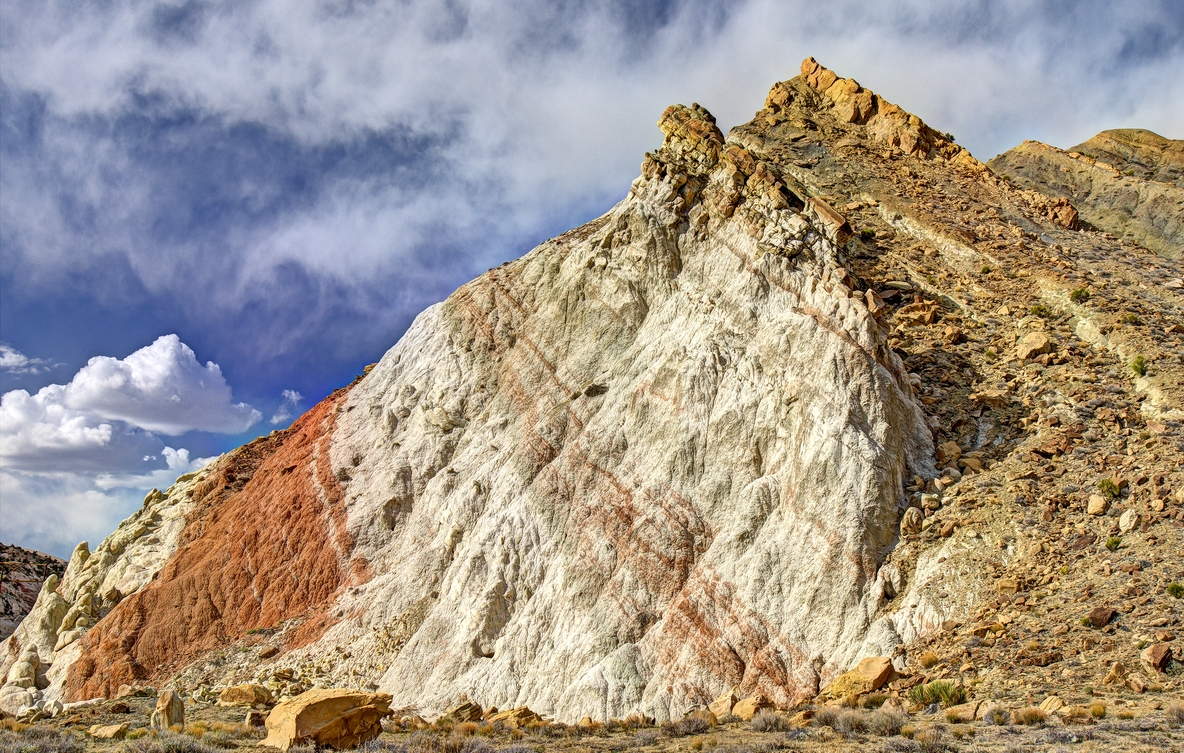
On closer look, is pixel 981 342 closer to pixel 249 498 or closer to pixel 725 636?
pixel 725 636

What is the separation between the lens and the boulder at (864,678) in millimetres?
17125

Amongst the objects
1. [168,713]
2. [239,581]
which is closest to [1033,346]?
[168,713]

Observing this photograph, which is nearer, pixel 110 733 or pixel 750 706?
pixel 110 733

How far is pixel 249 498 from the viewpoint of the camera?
33.5m

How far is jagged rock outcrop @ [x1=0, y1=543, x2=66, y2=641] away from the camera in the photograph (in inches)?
1827

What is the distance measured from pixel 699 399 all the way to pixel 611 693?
9.78 meters

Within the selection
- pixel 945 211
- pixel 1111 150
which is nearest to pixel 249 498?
pixel 945 211

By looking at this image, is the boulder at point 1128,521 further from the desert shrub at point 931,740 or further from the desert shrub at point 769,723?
the desert shrub at point 769,723

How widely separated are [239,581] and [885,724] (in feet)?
85.4

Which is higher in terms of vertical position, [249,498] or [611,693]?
[249,498]

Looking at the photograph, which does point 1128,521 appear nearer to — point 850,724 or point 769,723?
point 850,724

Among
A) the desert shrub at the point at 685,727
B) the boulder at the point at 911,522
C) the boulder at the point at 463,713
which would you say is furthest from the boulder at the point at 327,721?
the boulder at the point at 911,522

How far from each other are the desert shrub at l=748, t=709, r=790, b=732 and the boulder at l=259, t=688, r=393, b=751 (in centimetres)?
844

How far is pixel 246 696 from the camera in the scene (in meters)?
23.7
